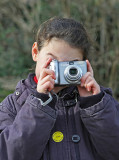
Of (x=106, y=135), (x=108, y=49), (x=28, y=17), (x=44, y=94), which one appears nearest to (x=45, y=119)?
(x=44, y=94)

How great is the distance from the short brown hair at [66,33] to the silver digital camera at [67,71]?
19 cm

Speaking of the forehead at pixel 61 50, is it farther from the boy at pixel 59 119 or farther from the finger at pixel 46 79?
the finger at pixel 46 79

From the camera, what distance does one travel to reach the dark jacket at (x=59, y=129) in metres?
1.54

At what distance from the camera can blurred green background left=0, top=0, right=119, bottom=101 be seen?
520cm

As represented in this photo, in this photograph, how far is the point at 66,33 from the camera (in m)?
1.86

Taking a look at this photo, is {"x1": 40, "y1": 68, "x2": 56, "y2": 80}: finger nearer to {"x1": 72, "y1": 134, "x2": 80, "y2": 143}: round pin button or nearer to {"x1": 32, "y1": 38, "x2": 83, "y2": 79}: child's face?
{"x1": 32, "y1": 38, "x2": 83, "y2": 79}: child's face

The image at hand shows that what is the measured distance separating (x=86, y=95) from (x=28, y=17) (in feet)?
15.6

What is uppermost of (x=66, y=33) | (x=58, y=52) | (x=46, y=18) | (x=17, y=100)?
(x=46, y=18)

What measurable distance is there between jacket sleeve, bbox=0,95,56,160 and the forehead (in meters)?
0.36

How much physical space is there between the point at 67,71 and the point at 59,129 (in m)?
0.39

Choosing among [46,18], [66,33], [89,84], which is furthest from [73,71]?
[46,18]

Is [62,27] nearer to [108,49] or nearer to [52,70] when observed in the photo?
[52,70]

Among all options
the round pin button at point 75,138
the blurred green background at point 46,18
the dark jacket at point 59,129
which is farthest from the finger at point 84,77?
the blurred green background at point 46,18

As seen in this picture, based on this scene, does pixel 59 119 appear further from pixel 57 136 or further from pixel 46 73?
pixel 46 73
